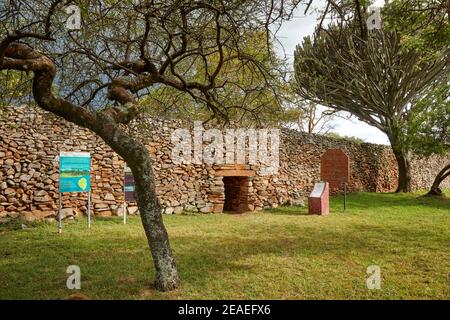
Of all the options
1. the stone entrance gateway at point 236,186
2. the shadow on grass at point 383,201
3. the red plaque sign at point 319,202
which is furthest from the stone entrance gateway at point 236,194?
the shadow on grass at point 383,201

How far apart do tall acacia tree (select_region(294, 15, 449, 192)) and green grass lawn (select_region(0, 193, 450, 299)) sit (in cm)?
755

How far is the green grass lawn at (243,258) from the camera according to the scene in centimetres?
410

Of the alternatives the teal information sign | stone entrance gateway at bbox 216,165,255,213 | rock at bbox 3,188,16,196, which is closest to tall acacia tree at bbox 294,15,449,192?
stone entrance gateway at bbox 216,165,255,213

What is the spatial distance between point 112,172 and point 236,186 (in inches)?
180

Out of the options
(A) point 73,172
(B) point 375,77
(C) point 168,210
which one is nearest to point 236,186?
(C) point 168,210

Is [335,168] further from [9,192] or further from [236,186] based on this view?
[9,192]

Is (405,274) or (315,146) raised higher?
(315,146)

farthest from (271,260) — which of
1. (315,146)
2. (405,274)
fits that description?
(315,146)

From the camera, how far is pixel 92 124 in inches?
153

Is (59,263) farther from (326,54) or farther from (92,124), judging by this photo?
(326,54)

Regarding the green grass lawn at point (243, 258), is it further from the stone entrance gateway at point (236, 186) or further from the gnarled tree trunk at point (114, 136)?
the stone entrance gateway at point (236, 186)

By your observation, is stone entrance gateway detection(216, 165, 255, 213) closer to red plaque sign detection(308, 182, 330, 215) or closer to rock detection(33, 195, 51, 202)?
red plaque sign detection(308, 182, 330, 215)
